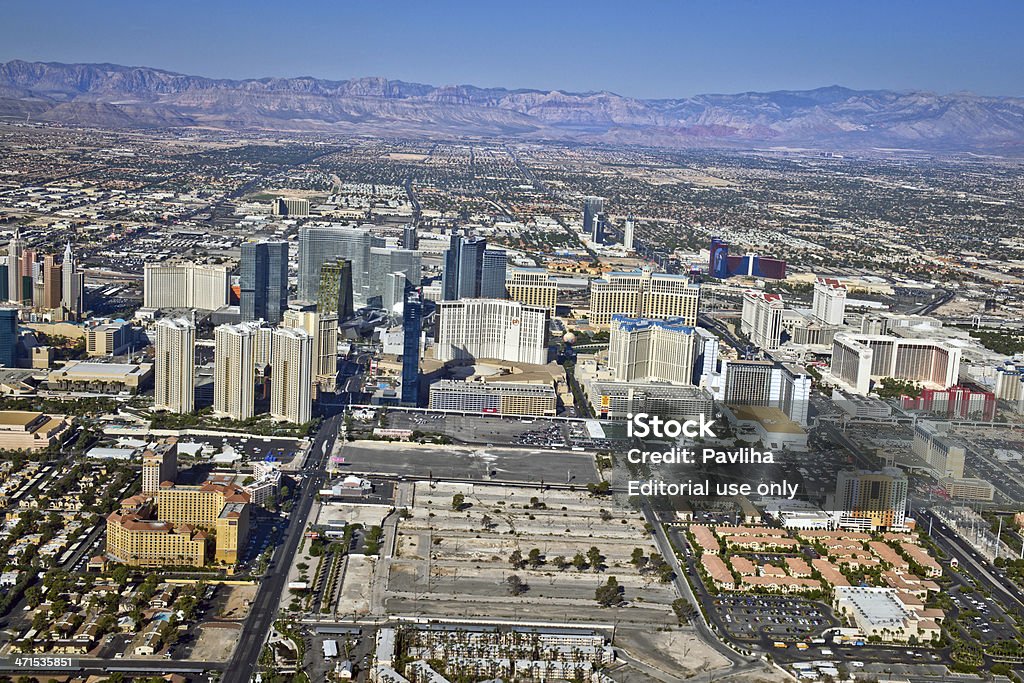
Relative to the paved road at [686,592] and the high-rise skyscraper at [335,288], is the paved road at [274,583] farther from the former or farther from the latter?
the high-rise skyscraper at [335,288]

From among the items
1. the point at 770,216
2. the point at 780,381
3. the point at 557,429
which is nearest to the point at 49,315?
the point at 557,429

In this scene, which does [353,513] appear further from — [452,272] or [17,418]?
[452,272]

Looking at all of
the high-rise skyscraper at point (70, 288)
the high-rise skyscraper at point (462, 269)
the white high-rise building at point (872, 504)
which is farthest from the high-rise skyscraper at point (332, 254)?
the white high-rise building at point (872, 504)

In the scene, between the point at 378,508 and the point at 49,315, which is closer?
the point at 378,508

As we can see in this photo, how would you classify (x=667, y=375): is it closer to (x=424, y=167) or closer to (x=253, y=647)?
(x=253, y=647)

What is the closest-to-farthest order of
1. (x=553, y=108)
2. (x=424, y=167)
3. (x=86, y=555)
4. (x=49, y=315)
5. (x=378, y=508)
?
A: (x=86, y=555) → (x=378, y=508) → (x=49, y=315) → (x=424, y=167) → (x=553, y=108)

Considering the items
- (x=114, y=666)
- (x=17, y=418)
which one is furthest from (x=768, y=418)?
(x=17, y=418)
